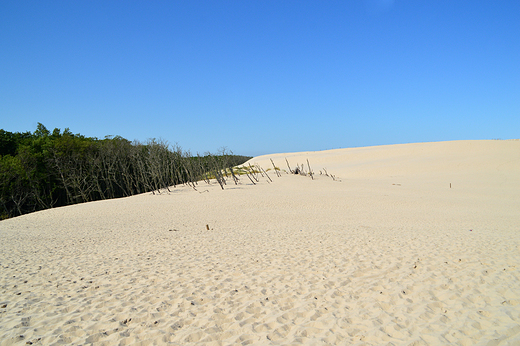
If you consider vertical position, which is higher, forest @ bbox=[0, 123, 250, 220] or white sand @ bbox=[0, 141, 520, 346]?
forest @ bbox=[0, 123, 250, 220]

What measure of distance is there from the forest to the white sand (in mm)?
10999

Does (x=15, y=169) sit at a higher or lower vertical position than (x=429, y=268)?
higher

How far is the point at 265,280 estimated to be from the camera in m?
4.82

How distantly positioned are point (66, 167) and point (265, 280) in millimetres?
23516

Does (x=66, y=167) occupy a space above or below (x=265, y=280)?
above

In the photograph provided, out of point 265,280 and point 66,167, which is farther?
point 66,167

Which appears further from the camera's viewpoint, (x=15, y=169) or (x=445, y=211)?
(x=15, y=169)

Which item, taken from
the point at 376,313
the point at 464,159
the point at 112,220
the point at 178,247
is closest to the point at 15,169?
the point at 112,220

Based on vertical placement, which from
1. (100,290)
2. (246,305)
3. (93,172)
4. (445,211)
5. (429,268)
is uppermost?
(93,172)

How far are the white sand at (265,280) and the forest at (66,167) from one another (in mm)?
10999

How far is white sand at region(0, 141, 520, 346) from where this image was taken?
11.0ft

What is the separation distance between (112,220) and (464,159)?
102ft

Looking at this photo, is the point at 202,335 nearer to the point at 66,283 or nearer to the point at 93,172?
the point at 66,283

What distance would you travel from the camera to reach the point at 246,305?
3988 mm
